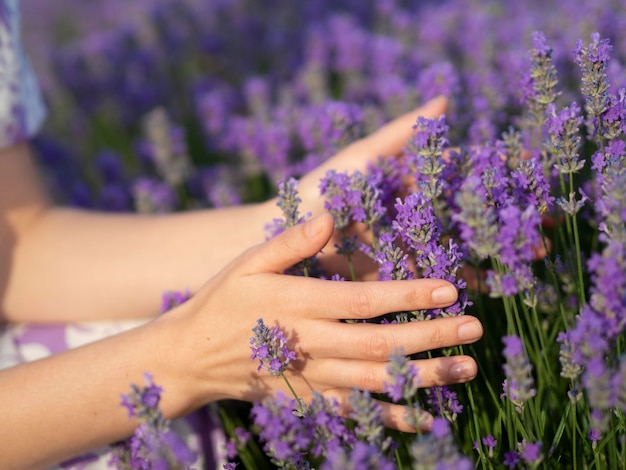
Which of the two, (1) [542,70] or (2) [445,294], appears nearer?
(2) [445,294]

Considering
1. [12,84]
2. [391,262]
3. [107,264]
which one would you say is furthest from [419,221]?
[12,84]

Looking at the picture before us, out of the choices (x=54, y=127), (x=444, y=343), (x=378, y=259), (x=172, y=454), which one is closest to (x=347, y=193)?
(x=378, y=259)

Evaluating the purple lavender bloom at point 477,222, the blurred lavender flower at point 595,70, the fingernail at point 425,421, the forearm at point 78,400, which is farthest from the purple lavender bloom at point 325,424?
the blurred lavender flower at point 595,70

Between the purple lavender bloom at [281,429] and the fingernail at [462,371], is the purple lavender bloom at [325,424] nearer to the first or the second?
the purple lavender bloom at [281,429]

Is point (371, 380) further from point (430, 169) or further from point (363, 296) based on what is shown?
point (430, 169)

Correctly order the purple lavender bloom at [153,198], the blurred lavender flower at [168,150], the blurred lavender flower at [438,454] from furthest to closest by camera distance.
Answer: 1. the blurred lavender flower at [168,150]
2. the purple lavender bloom at [153,198]
3. the blurred lavender flower at [438,454]

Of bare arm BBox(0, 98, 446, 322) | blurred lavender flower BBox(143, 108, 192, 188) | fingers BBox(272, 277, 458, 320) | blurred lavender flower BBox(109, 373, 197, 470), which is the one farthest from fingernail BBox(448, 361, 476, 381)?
blurred lavender flower BBox(143, 108, 192, 188)

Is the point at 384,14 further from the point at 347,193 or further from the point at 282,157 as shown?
the point at 347,193
